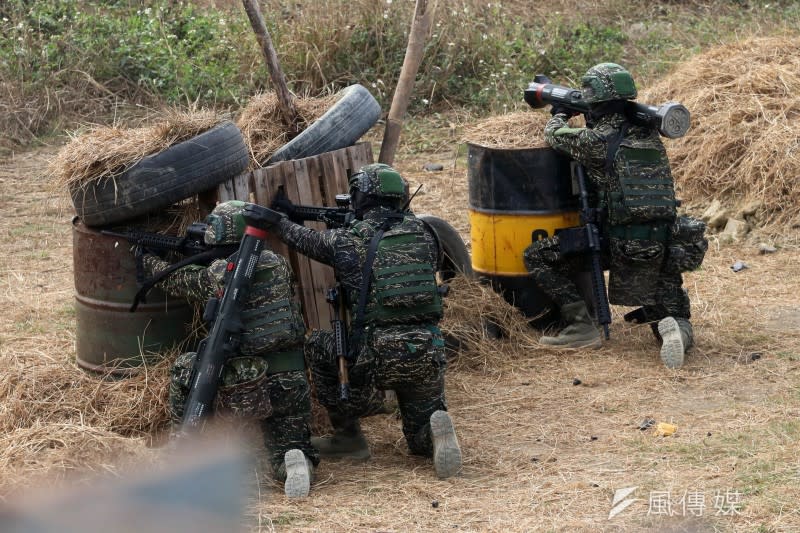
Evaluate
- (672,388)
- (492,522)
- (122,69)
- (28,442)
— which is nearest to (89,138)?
(28,442)

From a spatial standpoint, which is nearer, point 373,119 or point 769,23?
point 373,119

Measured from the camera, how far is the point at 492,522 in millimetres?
4496

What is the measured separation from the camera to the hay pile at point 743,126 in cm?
962

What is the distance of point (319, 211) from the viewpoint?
5.86 m

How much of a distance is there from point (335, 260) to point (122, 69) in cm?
863

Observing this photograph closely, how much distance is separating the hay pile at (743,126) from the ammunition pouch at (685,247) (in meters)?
2.79

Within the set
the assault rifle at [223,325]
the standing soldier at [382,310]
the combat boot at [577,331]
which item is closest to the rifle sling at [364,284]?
the standing soldier at [382,310]

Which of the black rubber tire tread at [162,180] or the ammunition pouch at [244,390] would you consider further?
the black rubber tire tread at [162,180]

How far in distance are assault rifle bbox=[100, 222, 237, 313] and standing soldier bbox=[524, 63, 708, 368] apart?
102 inches

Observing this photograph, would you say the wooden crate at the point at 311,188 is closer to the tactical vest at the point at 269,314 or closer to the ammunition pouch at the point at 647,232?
the tactical vest at the point at 269,314

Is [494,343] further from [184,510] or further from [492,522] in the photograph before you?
[184,510]

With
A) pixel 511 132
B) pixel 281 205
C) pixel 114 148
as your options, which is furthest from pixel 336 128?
pixel 511 132

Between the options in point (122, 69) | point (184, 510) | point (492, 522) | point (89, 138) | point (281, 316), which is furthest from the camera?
point (122, 69)

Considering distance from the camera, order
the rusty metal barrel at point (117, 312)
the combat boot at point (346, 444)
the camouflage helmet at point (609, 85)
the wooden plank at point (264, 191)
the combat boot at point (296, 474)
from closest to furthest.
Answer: the combat boot at point (296, 474)
the combat boot at point (346, 444)
the rusty metal barrel at point (117, 312)
the wooden plank at point (264, 191)
the camouflage helmet at point (609, 85)
